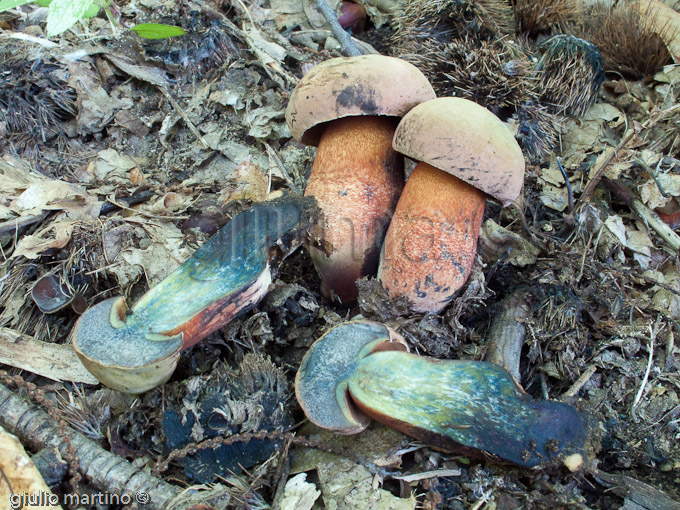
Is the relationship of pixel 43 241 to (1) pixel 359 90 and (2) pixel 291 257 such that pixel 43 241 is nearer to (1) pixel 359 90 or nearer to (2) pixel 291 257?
(2) pixel 291 257

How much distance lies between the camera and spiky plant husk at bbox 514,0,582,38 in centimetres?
332

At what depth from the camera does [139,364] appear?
1747 millimetres

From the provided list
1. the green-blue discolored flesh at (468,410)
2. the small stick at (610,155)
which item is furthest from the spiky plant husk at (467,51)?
the green-blue discolored flesh at (468,410)

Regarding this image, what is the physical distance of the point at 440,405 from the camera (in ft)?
5.67

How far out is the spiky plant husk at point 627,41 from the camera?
3.16 metres

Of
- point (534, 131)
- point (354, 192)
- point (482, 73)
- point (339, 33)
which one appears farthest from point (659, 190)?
point (339, 33)

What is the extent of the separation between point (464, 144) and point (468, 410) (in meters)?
1.05

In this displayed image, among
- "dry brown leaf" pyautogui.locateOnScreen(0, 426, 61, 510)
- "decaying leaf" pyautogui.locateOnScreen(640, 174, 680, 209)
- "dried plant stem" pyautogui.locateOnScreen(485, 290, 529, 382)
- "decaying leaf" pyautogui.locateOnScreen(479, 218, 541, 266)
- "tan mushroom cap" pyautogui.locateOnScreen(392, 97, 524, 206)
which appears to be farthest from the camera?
"decaying leaf" pyautogui.locateOnScreen(640, 174, 680, 209)

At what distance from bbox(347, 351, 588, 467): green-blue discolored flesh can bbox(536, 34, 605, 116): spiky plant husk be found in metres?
2.09

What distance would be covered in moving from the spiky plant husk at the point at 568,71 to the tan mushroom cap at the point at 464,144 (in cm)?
129

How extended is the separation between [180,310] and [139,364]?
0.27m

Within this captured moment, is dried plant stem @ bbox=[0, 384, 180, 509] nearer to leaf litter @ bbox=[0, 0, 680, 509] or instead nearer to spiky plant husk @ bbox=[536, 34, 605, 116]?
leaf litter @ bbox=[0, 0, 680, 509]

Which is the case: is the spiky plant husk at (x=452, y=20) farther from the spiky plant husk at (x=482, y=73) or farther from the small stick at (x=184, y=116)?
the small stick at (x=184, y=116)

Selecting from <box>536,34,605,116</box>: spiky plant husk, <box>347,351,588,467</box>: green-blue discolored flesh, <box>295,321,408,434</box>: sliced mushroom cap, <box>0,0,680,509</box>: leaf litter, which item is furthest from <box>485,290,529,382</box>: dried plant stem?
<box>536,34,605,116</box>: spiky plant husk
